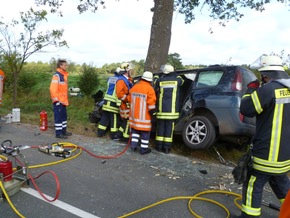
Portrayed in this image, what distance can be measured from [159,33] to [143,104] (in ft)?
11.3

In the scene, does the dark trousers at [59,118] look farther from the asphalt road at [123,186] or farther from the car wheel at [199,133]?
the car wheel at [199,133]

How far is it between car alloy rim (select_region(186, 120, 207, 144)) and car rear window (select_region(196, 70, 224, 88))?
2.37 ft

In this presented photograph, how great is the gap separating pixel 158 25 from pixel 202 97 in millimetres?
3781

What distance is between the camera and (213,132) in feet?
15.4

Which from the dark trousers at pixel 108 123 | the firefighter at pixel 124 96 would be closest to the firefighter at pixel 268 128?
the firefighter at pixel 124 96

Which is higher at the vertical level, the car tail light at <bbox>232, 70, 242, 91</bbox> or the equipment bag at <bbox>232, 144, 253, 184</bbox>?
the car tail light at <bbox>232, 70, 242, 91</bbox>

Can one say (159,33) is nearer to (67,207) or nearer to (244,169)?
(244,169)

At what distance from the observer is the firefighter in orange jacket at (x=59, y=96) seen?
19.6 ft

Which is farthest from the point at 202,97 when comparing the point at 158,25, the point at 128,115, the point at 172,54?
the point at 172,54

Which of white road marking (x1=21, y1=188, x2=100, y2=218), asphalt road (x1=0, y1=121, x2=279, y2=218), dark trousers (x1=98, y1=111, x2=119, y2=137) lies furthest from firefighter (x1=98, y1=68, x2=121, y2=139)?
white road marking (x1=21, y1=188, x2=100, y2=218)

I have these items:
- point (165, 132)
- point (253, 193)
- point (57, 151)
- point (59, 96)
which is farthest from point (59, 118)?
point (253, 193)

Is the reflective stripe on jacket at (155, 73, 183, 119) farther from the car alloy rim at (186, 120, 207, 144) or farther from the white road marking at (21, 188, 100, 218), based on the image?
the white road marking at (21, 188, 100, 218)

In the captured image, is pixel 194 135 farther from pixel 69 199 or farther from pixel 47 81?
pixel 47 81

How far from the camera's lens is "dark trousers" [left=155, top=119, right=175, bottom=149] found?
207 inches
